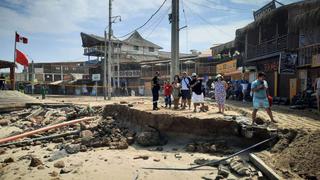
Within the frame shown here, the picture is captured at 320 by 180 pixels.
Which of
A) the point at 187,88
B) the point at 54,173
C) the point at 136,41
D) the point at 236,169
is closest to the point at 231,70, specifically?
the point at 187,88

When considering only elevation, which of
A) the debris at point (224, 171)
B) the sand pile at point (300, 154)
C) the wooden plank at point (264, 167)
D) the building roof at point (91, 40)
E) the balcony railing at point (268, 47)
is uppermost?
the building roof at point (91, 40)

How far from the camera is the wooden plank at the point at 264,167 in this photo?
7.37 meters

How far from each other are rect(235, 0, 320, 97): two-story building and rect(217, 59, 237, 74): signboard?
9.65 ft

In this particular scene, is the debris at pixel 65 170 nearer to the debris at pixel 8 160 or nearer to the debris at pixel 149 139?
the debris at pixel 8 160

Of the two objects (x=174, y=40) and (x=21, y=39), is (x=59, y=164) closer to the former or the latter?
(x=174, y=40)

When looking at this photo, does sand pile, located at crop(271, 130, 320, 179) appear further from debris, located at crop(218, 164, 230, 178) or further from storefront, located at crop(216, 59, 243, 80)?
storefront, located at crop(216, 59, 243, 80)

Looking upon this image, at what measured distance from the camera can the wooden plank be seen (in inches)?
290

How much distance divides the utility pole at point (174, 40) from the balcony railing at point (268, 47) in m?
8.42

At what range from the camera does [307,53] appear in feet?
65.1

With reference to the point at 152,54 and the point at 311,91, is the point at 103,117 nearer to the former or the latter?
the point at 311,91

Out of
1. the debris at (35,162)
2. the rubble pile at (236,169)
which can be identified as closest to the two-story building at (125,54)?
the debris at (35,162)

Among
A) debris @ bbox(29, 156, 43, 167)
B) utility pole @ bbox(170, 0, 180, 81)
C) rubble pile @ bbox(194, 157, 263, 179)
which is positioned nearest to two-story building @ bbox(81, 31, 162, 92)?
utility pole @ bbox(170, 0, 180, 81)

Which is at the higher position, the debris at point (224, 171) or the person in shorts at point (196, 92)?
the person in shorts at point (196, 92)

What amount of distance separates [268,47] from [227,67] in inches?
369
